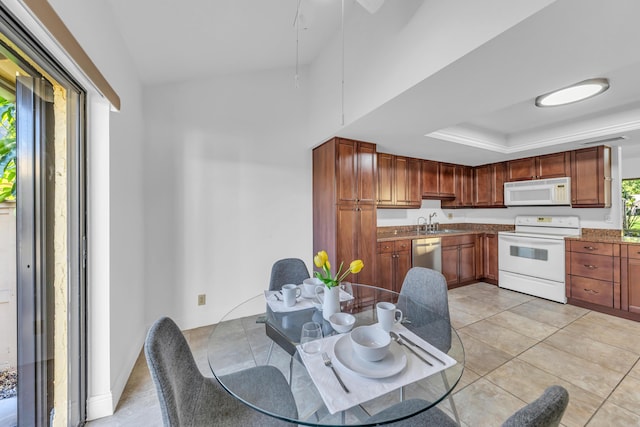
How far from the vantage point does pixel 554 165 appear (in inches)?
143

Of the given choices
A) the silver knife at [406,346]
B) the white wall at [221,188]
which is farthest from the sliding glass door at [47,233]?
the silver knife at [406,346]

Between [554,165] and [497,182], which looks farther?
[497,182]

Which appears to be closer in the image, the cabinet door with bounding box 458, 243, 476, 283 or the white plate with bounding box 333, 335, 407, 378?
the white plate with bounding box 333, 335, 407, 378

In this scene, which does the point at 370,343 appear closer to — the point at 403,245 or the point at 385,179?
the point at 403,245

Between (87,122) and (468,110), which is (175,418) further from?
Result: (468,110)

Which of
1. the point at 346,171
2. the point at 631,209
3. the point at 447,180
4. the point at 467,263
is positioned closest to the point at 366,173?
the point at 346,171

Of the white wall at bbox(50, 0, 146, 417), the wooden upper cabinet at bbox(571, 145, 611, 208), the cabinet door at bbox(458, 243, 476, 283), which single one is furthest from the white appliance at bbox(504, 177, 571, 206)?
the white wall at bbox(50, 0, 146, 417)

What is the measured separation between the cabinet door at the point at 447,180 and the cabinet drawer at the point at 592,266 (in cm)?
177

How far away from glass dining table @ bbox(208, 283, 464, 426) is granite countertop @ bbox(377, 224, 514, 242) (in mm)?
1939

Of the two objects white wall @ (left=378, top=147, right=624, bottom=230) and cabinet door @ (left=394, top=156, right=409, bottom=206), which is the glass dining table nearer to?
cabinet door @ (left=394, top=156, right=409, bottom=206)

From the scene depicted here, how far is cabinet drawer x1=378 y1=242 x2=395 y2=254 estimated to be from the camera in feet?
10.7

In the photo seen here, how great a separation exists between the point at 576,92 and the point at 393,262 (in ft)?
8.03

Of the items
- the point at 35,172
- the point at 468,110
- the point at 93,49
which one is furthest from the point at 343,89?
the point at 35,172

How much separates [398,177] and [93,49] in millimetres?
3411
